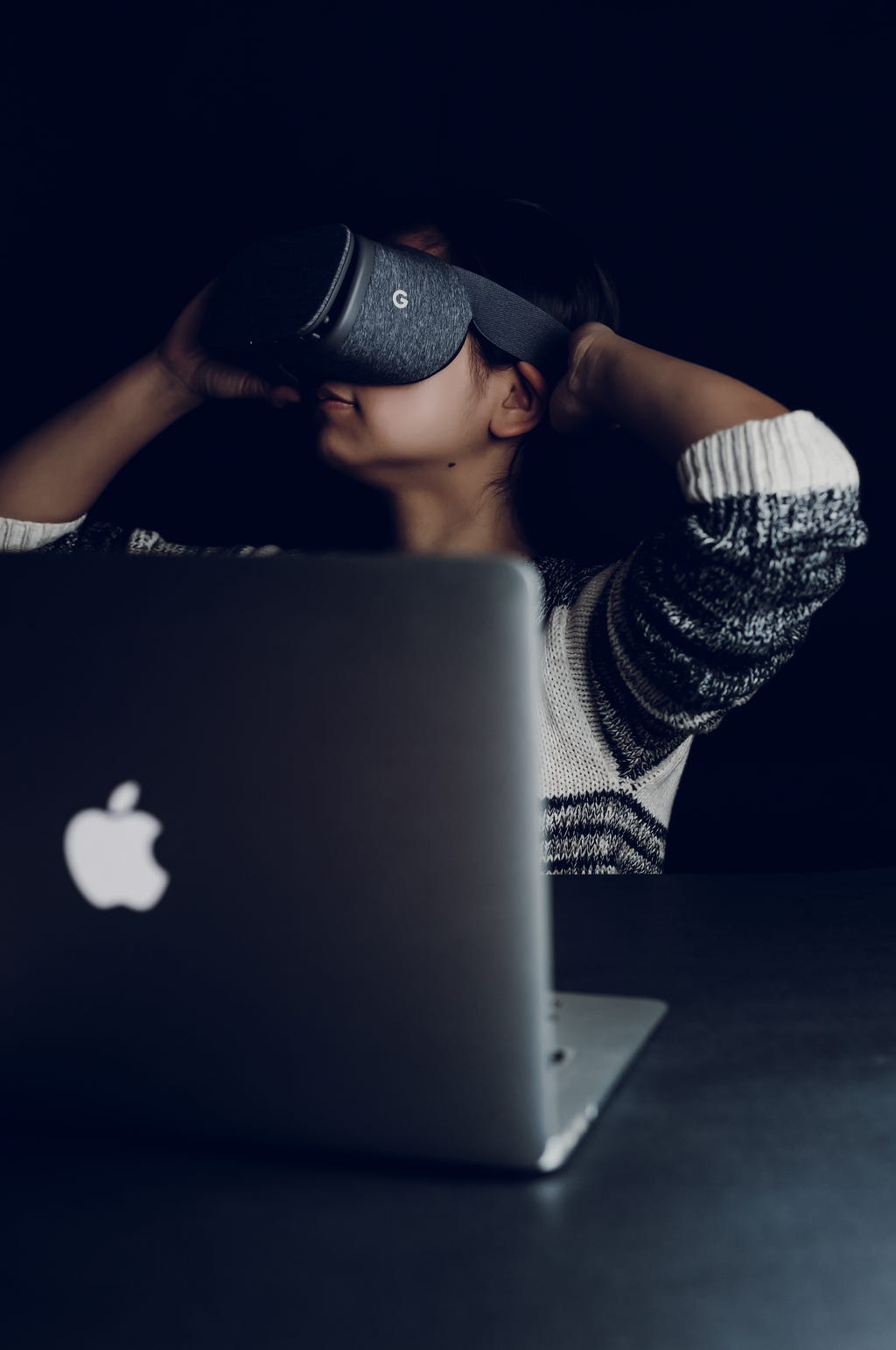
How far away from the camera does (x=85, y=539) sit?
66.4 inches

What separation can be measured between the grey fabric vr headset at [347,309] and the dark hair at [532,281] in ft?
0.32

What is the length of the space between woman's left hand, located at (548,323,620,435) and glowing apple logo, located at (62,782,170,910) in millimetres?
918

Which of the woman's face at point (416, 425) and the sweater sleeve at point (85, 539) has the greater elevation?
the woman's face at point (416, 425)

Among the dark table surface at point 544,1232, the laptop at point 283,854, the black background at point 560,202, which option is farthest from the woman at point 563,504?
the laptop at point 283,854

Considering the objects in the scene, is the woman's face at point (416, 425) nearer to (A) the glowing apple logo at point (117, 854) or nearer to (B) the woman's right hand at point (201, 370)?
(B) the woman's right hand at point (201, 370)

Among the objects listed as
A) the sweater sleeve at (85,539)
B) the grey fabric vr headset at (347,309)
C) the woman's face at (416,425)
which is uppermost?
the grey fabric vr headset at (347,309)

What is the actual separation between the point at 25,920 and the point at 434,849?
0.73 ft

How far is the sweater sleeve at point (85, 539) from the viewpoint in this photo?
160cm

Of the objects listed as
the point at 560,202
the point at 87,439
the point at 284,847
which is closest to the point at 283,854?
the point at 284,847

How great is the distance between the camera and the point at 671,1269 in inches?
17.9

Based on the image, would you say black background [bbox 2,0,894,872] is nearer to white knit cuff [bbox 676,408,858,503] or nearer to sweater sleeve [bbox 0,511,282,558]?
sweater sleeve [bbox 0,511,282,558]

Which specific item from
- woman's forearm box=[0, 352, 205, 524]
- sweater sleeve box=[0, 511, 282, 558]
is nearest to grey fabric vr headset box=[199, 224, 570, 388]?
woman's forearm box=[0, 352, 205, 524]

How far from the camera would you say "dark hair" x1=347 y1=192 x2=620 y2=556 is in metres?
1.45

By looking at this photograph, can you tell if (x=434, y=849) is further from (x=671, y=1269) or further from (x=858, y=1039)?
(x=858, y=1039)
